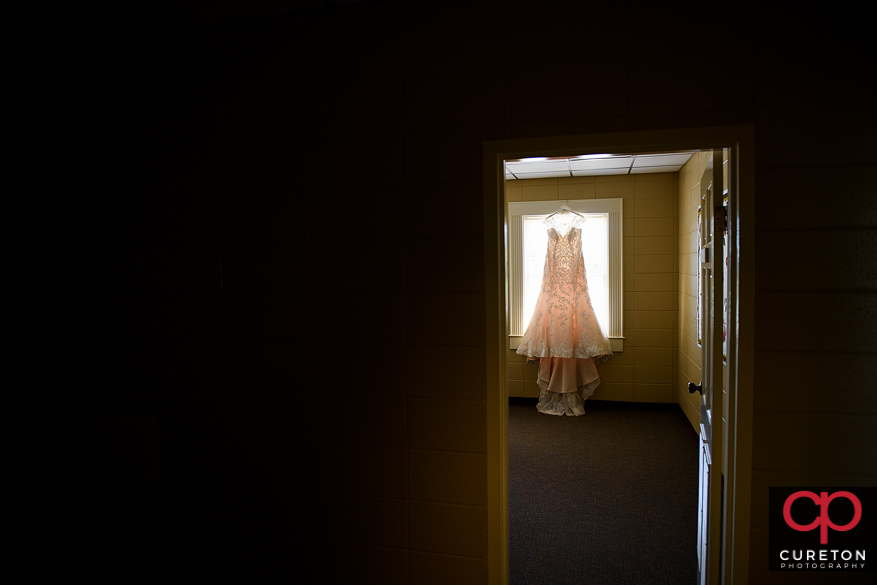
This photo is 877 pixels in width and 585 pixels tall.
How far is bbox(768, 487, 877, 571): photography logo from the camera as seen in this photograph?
1.53 m

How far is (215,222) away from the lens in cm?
199

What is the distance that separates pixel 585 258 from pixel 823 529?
11.7 ft

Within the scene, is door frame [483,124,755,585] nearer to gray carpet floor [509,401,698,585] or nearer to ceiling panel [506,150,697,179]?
gray carpet floor [509,401,698,585]

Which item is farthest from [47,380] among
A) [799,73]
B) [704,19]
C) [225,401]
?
[799,73]

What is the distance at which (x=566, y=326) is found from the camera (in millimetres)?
4555

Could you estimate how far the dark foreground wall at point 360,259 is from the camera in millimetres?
1521

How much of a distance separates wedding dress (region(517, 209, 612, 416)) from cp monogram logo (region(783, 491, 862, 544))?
295 centimetres

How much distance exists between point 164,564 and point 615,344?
412cm

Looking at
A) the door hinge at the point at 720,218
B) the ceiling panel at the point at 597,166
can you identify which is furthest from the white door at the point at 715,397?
the ceiling panel at the point at 597,166

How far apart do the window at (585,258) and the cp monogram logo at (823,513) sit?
3.24m

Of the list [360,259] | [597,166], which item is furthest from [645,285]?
[360,259]

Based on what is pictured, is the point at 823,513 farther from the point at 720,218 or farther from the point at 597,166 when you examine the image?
the point at 597,166

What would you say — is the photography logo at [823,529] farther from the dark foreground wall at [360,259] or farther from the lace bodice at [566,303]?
the lace bodice at [566,303]

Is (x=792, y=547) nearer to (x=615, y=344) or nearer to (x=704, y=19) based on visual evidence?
(x=704, y=19)
